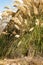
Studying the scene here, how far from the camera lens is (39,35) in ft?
16.8

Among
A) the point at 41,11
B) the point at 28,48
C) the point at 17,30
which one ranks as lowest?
the point at 28,48

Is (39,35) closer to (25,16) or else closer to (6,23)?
(25,16)

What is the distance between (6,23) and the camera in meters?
5.89

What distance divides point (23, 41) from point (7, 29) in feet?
2.93

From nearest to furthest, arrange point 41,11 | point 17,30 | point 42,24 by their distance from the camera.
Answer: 1. point 42,24
2. point 41,11
3. point 17,30

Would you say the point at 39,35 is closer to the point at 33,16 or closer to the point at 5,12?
the point at 33,16

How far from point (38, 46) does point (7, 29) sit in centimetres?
116

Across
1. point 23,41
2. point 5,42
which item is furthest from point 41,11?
point 5,42

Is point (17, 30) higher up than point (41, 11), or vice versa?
point (41, 11)

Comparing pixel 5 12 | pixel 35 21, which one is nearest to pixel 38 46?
pixel 35 21

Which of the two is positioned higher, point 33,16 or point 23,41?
point 33,16

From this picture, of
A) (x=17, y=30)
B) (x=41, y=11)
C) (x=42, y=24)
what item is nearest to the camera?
(x=42, y=24)

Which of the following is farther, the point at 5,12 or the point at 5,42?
the point at 5,42

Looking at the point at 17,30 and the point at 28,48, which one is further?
the point at 17,30
